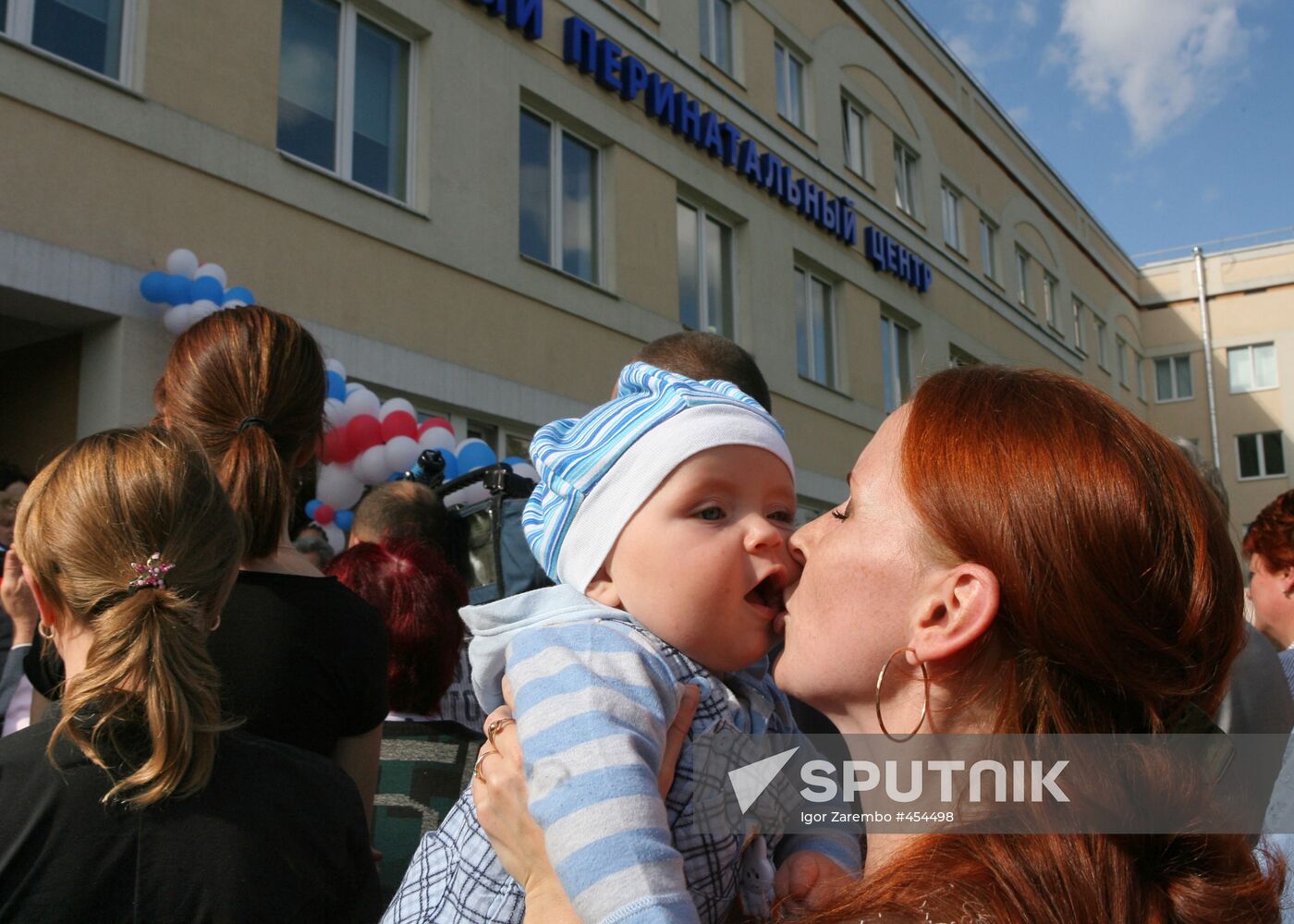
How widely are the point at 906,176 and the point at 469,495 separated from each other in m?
15.3

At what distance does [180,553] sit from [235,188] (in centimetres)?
651

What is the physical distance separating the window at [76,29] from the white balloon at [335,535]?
10.9ft

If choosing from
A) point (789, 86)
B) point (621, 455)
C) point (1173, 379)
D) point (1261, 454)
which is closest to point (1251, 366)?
point (1173, 379)

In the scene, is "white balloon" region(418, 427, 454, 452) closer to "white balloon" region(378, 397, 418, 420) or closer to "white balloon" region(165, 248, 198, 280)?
"white balloon" region(378, 397, 418, 420)

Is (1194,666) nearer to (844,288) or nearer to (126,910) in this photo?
(126,910)

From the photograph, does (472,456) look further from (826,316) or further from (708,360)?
(826,316)

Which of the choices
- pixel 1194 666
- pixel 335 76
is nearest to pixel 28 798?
pixel 1194 666

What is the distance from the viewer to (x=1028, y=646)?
4.59 ft

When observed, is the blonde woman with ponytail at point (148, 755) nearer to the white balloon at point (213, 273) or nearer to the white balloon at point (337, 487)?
the white balloon at point (337, 487)

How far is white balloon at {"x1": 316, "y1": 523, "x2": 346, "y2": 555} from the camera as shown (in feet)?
21.3

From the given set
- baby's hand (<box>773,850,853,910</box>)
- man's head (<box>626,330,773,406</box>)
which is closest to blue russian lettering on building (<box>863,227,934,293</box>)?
man's head (<box>626,330,773,406</box>)

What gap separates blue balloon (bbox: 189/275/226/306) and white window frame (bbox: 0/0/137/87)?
4.47 feet

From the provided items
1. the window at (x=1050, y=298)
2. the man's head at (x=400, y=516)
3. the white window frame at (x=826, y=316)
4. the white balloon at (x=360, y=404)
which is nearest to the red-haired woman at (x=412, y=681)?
the man's head at (x=400, y=516)

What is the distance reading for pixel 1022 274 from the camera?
24.4m
